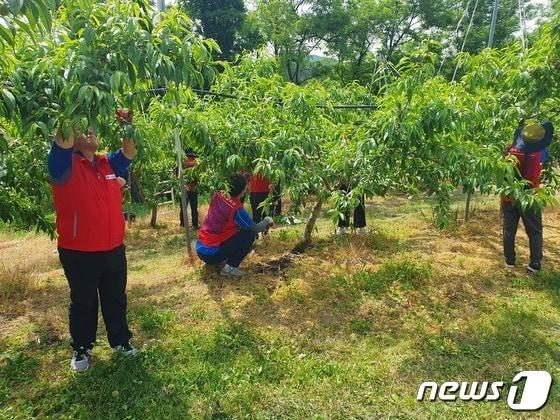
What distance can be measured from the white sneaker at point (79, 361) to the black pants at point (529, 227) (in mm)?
4072

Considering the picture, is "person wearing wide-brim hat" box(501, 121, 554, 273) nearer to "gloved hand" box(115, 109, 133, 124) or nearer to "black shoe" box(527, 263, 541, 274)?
"black shoe" box(527, 263, 541, 274)

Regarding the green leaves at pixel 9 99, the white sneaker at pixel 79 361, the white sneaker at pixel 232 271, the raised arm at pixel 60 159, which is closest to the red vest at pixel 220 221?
the white sneaker at pixel 232 271

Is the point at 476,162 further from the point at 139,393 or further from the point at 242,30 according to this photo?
the point at 242,30

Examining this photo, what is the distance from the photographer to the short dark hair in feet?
14.7

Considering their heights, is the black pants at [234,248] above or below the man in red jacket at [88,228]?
below

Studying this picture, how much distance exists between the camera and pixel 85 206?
2.69m

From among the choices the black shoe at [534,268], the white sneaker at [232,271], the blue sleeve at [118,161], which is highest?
the blue sleeve at [118,161]

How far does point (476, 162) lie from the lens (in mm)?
3521

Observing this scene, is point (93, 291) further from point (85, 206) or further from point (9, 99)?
point (9, 99)

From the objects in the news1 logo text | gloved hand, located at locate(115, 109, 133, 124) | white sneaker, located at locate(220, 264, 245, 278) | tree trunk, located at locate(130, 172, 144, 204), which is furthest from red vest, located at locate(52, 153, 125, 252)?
tree trunk, located at locate(130, 172, 144, 204)

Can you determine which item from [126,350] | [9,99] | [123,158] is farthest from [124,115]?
[126,350]

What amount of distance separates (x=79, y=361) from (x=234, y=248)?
191cm

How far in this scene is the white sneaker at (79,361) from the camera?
3.00 meters

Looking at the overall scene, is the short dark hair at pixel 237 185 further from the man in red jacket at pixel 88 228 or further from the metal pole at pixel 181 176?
the man in red jacket at pixel 88 228
